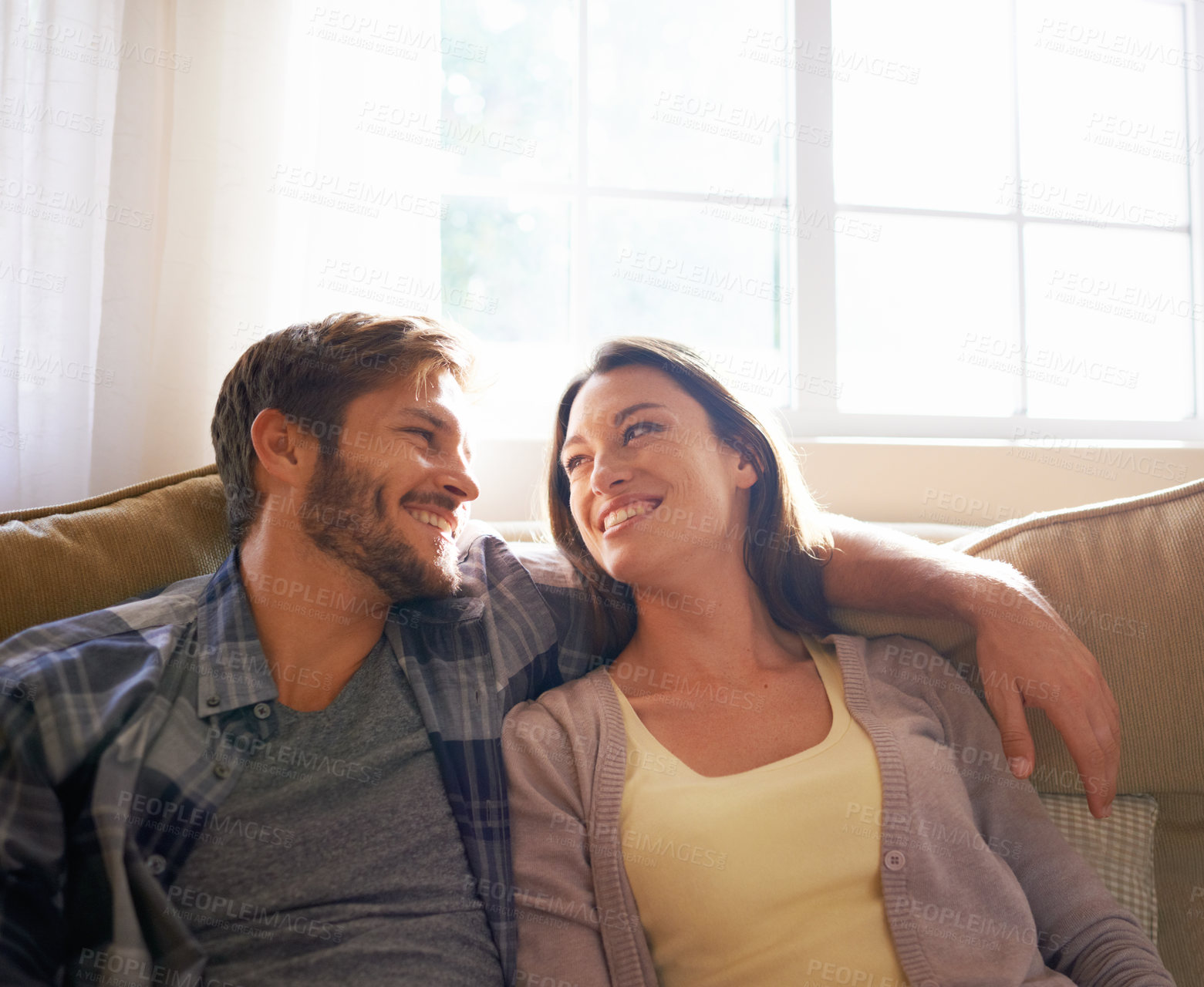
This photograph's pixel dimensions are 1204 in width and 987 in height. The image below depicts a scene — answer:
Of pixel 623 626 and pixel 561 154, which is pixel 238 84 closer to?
pixel 561 154

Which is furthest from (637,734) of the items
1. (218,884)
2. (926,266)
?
(926,266)

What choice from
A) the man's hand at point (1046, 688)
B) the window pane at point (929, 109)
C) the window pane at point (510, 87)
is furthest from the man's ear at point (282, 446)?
the window pane at point (929, 109)

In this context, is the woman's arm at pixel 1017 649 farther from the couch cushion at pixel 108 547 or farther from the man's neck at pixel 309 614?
the couch cushion at pixel 108 547

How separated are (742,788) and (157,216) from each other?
1.49m

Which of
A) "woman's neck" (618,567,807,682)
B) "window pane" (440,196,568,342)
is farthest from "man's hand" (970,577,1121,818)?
"window pane" (440,196,568,342)

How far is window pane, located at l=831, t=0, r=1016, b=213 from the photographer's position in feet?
7.54

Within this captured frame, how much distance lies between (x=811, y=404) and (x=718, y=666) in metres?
1.11

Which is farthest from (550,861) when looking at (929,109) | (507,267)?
(929,109)

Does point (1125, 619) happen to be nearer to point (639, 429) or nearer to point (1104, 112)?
point (639, 429)

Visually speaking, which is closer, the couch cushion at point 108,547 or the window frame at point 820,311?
the couch cushion at point 108,547

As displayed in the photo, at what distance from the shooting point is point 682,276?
2211mm

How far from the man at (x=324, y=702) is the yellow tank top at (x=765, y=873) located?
0.63 feet

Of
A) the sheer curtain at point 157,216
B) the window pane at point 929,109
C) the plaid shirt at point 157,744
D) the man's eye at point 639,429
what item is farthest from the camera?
the window pane at point 929,109

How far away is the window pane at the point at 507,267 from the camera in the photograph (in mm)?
2117
